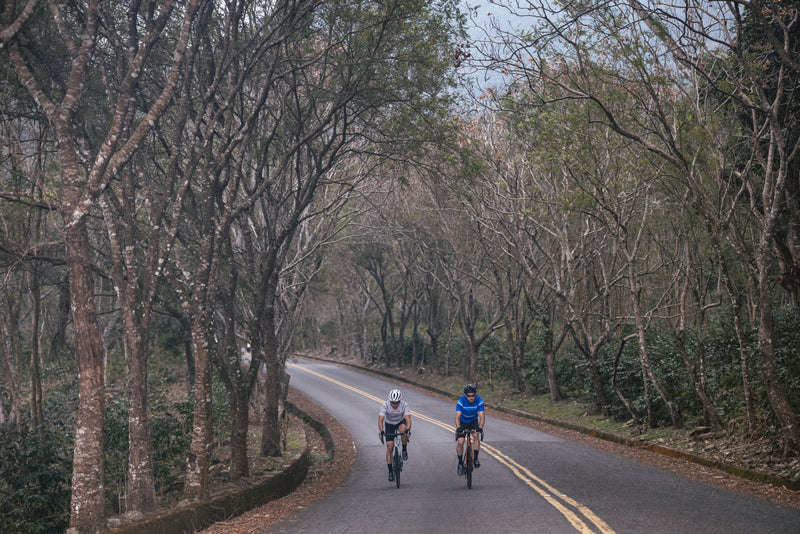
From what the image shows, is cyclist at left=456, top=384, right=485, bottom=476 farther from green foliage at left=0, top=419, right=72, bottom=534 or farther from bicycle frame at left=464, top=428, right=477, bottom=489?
green foliage at left=0, top=419, right=72, bottom=534

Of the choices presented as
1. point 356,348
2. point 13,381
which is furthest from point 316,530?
point 356,348

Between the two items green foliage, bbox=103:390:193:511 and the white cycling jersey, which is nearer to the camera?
the white cycling jersey

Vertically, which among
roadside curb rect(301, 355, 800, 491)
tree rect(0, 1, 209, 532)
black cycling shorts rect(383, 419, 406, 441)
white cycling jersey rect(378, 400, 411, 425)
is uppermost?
tree rect(0, 1, 209, 532)

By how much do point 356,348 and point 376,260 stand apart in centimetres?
2323

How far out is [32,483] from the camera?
465 inches

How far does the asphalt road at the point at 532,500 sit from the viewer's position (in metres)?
8.44

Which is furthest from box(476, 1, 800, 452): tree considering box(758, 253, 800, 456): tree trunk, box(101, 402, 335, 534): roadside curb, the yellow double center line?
box(101, 402, 335, 534): roadside curb

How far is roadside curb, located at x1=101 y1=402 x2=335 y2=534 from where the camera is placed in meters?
8.43

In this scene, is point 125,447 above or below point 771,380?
below

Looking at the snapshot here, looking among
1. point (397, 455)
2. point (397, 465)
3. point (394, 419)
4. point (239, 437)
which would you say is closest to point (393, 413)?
point (394, 419)

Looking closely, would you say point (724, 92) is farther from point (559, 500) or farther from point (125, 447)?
point (125, 447)

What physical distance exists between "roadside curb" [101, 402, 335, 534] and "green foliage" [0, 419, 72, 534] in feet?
10.1

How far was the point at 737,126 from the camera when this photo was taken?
617 inches

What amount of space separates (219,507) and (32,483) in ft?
12.6
